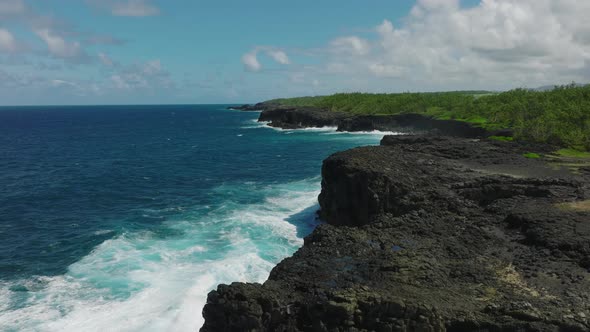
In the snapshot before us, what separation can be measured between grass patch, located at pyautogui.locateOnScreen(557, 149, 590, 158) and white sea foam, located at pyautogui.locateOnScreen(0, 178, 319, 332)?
27.3 meters

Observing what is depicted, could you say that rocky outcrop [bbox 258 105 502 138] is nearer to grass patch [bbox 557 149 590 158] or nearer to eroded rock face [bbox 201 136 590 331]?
grass patch [bbox 557 149 590 158]

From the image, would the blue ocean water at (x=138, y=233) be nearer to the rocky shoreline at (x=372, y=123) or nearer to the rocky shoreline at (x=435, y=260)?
the rocky shoreline at (x=435, y=260)

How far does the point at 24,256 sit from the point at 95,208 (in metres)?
13.4

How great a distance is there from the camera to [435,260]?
2017 centimetres

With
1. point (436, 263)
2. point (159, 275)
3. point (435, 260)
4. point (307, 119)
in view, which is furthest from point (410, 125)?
point (436, 263)

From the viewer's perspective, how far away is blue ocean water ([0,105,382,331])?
81.7 feet

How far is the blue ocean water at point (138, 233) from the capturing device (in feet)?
81.7

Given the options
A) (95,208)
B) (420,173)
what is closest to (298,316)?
(420,173)

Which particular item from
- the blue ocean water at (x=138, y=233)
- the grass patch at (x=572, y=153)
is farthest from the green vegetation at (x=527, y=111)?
the blue ocean water at (x=138, y=233)

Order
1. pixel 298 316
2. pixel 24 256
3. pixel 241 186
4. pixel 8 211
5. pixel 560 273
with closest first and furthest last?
pixel 298 316, pixel 560 273, pixel 24 256, pixel 8 211, pixel 241 186

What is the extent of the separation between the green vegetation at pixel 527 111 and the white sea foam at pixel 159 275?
32.9 metres

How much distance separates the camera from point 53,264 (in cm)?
3122

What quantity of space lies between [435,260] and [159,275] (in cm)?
1816

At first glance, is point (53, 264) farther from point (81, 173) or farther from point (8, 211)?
point (81, 173)
